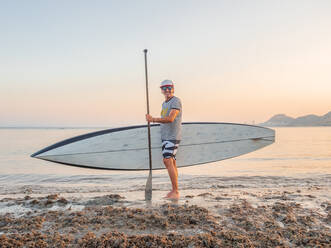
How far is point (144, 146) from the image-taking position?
476 centimetres

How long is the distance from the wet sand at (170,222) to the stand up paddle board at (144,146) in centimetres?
80

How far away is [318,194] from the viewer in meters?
4.24

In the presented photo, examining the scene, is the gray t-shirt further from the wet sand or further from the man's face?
the wet sand

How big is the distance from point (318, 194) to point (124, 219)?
11.1 feet

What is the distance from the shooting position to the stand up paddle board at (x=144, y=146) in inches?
177

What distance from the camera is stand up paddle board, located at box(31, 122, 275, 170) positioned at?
4.49 meters

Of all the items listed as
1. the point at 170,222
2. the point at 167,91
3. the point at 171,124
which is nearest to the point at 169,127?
the point at 171,124

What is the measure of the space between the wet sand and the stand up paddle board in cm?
80

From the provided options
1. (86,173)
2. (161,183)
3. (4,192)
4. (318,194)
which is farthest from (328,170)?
(4,192)

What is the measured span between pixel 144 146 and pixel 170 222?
7.28ft

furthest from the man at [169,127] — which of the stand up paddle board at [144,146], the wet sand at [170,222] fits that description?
the stand up paddle board at [144,146]

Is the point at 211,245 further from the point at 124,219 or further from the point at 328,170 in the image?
the point at 328,170

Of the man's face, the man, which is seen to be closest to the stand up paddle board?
the man

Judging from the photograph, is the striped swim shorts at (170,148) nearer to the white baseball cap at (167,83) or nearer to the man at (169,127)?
the man at (169,127)
